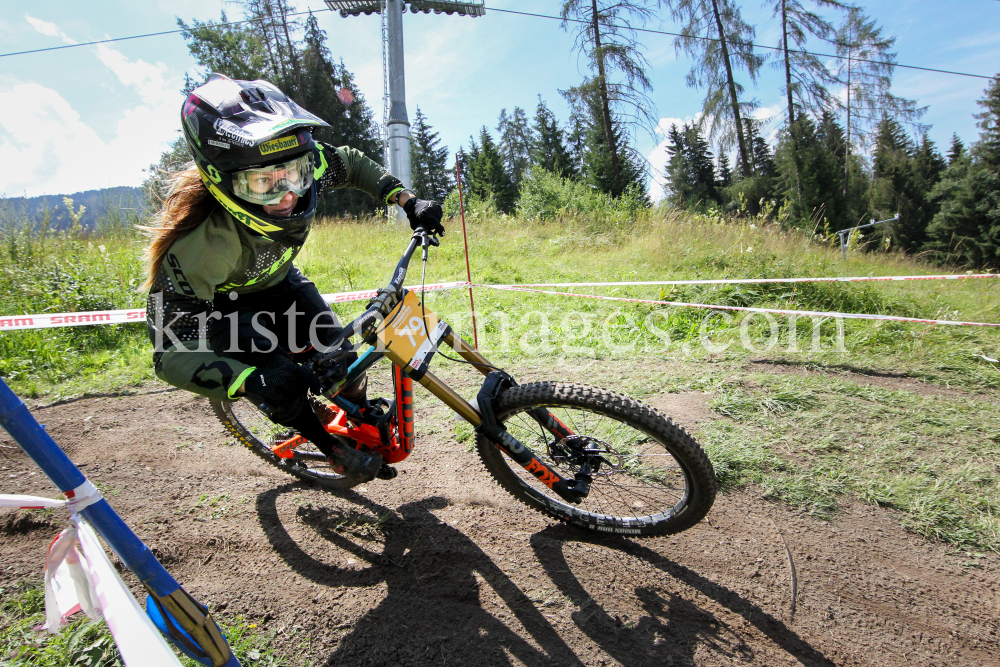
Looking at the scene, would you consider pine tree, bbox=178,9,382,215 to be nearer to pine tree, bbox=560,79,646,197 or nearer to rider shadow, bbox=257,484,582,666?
pine tree, bbox=560,79,646,197

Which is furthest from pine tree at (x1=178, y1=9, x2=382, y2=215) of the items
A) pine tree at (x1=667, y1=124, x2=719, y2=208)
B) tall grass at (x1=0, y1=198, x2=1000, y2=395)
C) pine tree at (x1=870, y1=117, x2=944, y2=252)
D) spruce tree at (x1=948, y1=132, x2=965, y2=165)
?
spruce tree at (x1=948, y1=132, x2=965, y2=165)

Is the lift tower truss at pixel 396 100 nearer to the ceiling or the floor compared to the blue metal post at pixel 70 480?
nearer to the ceiling

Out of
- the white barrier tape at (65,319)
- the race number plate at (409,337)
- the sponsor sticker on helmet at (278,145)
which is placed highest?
the sponsor sticker on helmet at (278,145)

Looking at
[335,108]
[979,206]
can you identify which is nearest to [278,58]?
[335,108]

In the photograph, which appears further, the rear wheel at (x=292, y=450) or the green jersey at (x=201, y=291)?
the rear wheel at (x=292, y=450)

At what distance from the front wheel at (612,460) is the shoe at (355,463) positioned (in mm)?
560

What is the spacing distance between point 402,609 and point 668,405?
2608 mm

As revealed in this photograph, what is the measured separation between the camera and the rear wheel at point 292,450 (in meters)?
3.06

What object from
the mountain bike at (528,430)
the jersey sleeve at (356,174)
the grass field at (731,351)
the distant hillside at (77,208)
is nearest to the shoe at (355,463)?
the mountain bike at (528,430)

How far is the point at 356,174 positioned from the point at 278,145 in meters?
1.25

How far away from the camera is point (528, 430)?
291 cm

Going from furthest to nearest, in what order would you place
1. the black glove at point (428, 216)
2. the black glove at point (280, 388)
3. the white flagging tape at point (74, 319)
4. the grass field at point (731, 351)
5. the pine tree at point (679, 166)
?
the pine tree at point (679, 166)
the white flagging tape at point (74, 319)
the grass field at point (731, 351)
the black glove at point (428, 216)
the black glove at point (280, 388)

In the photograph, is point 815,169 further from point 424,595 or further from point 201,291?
point 201,291

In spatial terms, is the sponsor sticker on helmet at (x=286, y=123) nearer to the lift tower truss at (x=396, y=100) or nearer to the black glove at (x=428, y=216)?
the black glove at (x=428, y=216)
